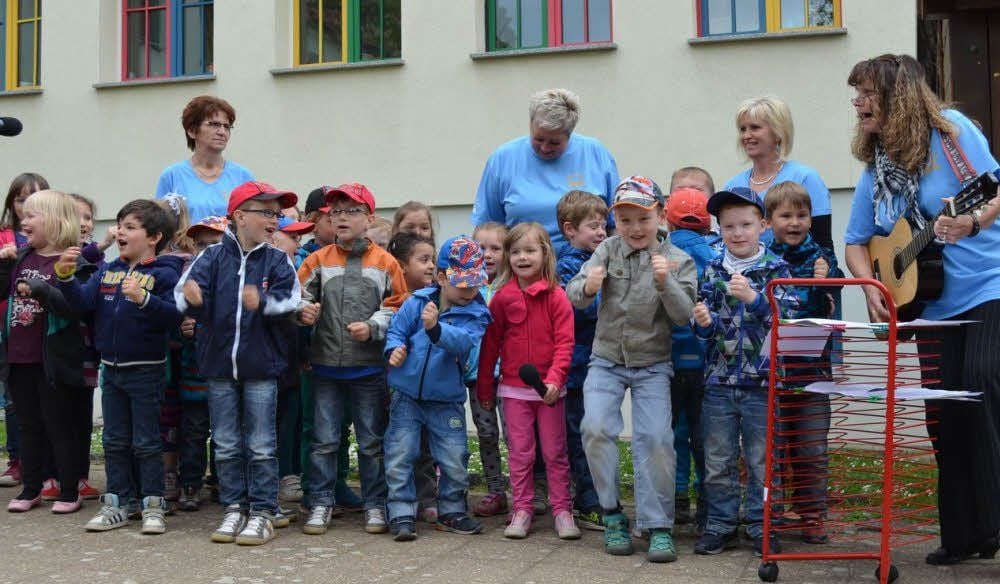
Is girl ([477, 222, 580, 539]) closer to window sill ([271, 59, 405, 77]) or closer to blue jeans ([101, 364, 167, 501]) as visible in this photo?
blue jeans ([101, 364, 167, 501])

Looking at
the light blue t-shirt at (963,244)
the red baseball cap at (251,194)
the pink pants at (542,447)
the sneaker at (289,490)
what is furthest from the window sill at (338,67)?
the light blue t-shirt at (963,244)

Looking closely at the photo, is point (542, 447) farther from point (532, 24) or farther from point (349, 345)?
point (532, 24)

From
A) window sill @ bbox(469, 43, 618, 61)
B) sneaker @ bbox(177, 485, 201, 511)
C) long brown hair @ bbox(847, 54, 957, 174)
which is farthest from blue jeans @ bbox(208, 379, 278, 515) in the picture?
window sill @ bbox(469, 43, 618, 61)

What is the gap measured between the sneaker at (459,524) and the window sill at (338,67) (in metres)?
6.15

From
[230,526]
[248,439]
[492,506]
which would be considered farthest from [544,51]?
[230,526]

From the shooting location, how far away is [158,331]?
6.25m

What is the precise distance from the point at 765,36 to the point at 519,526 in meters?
5.71

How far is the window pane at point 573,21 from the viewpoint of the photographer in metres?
11.0

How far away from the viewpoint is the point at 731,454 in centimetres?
559

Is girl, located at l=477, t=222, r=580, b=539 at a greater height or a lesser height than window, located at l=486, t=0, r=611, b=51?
lesser

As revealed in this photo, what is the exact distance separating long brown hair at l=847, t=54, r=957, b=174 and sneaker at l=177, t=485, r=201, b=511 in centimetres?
400

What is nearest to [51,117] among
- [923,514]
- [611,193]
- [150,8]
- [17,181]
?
[150,8]

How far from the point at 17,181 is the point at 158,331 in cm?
170

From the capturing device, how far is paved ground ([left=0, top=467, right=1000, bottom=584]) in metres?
5.15
